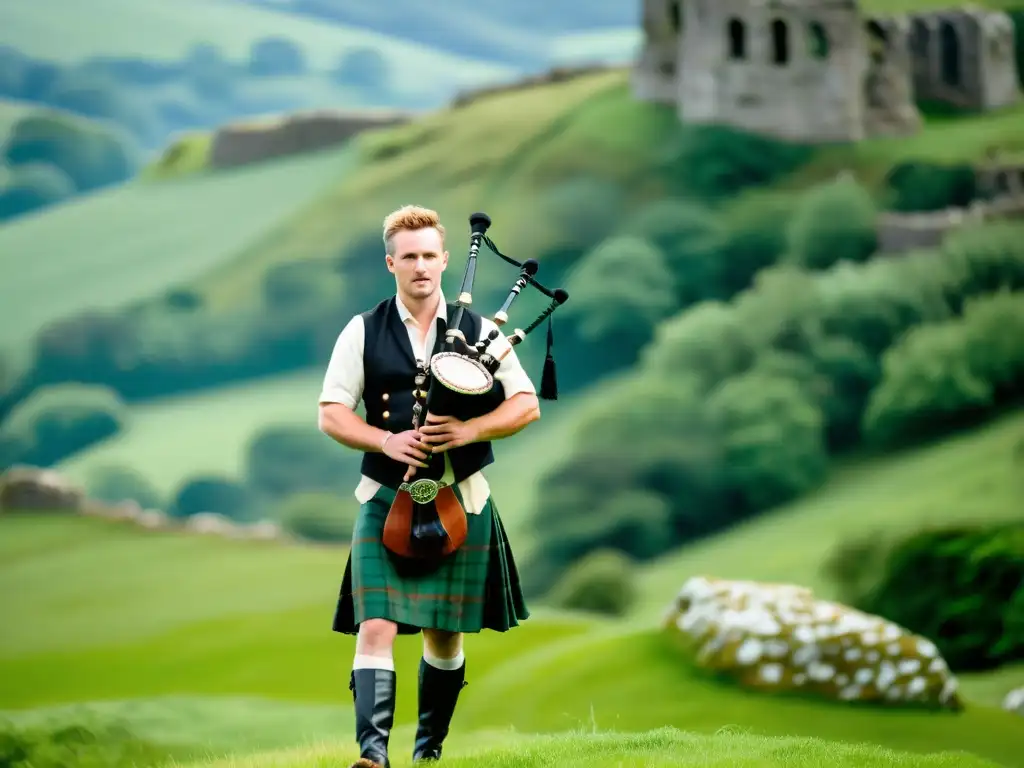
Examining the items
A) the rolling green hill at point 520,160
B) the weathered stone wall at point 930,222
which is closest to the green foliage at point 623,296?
the rolling green hill at point 520,160

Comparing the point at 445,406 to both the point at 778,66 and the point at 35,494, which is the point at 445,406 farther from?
the point at 778,66

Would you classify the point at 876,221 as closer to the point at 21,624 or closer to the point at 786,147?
the point at 786,147

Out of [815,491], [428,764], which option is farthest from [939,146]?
[428,764]

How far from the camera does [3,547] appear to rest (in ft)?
97.0

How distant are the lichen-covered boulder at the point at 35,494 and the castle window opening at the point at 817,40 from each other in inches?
1153

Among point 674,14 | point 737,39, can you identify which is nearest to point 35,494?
point 737,39

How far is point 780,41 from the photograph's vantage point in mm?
51844

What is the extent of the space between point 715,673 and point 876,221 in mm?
34764

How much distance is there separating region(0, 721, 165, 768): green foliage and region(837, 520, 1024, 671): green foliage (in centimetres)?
1319

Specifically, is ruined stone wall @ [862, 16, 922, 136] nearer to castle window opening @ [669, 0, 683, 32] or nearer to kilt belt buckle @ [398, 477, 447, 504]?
castle window opening @ [669, 0, 683, 32]

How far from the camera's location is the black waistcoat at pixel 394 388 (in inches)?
348

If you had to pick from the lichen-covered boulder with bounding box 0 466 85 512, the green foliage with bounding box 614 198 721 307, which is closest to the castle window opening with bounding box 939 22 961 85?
the green foliage with bounding box 614 198 721 307

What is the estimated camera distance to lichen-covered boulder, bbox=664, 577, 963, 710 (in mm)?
14031

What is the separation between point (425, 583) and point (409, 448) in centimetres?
75
